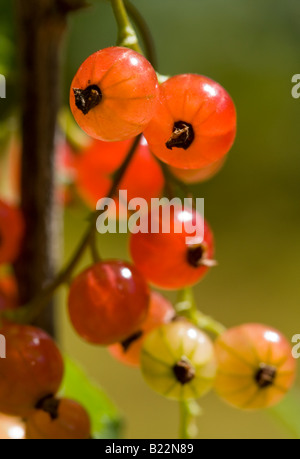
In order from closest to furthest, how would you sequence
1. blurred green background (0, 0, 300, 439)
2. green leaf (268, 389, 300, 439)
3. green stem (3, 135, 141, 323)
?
1. green stem (3, 135, 141, 323)
2. green leaf (268, 389, 300, 439)
3. blurred green background (0, 0, 300, 439)

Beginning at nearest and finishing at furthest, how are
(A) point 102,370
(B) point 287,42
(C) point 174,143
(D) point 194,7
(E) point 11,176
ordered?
(C) point 174,143, (E) point 11,176, (B) point 287,42, (D) point 194,7, (A) point 102,370

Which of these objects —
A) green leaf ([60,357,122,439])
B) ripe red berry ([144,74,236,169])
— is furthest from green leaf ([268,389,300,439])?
ripe red berry ([144,74,236,169])

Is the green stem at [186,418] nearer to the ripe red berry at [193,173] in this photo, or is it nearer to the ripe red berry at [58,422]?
the ripe red berry at [58,422]

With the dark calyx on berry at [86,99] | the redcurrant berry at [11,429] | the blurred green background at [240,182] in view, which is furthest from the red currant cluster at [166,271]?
the blurred green background at [240,182]

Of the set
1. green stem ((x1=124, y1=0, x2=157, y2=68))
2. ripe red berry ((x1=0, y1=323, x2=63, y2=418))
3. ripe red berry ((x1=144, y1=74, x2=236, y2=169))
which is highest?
green stem ((x1=124, y1=0, x2=157, y2=68))

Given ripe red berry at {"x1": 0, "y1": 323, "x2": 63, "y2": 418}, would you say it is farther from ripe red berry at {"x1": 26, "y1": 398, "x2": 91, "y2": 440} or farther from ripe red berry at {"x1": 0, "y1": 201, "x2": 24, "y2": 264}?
ripe red berry at {"x1": 0, "y1": 201, "x2": 24, "y2": 264}

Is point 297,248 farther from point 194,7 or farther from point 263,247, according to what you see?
point 194,7
